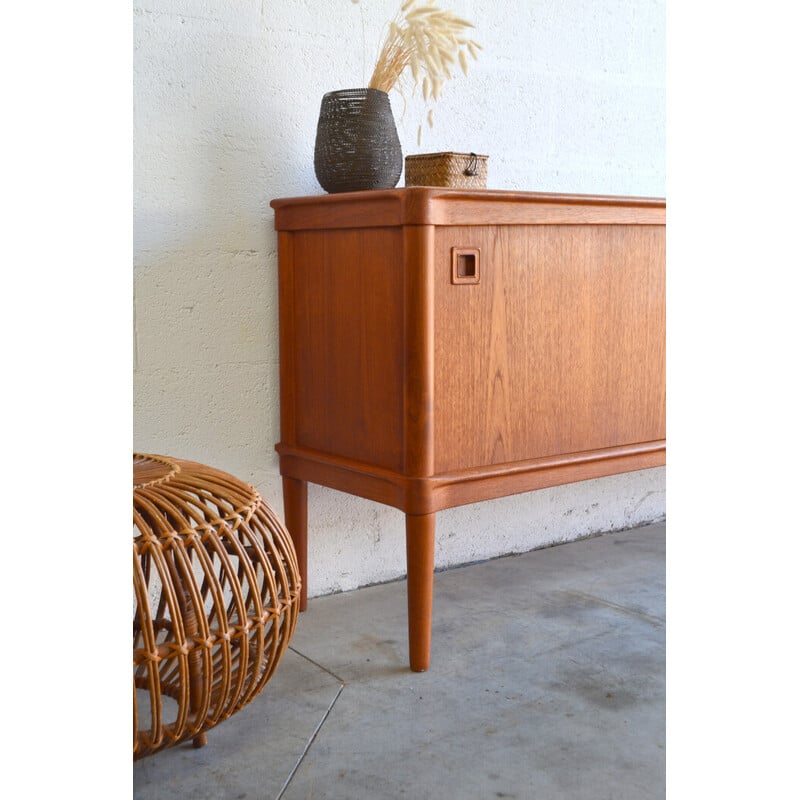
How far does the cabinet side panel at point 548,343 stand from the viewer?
200 cm

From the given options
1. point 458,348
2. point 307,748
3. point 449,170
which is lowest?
point 307,748

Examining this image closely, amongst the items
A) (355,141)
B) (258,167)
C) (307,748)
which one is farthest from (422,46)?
(307,748)

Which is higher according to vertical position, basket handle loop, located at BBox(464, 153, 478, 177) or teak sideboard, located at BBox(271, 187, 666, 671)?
basket handle loop, located at BBox(464, 153, 478, 177)

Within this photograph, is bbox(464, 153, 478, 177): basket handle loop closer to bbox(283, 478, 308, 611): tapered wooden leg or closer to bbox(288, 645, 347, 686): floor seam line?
bbox(283, 478, 308, 611): tapered wooden leg

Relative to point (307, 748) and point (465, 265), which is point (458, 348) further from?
point (307, 748)

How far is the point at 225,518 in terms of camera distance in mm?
1472

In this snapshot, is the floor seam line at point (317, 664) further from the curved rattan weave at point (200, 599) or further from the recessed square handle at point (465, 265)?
the recessed square handle at point (465, 265)

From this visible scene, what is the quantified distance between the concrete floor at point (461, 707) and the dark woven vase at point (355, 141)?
1.04 meters

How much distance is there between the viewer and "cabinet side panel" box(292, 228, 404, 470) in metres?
2.00

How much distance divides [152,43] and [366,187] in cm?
56

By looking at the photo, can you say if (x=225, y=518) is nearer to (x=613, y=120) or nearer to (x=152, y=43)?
(x=152, y=43)

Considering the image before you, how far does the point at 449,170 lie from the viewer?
2143 mm

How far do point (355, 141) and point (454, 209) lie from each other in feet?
1.19

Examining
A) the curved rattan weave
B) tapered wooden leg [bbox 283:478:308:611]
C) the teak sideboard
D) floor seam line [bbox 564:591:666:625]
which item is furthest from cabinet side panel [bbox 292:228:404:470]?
floor seam line [bbox 564:591:666:625]
